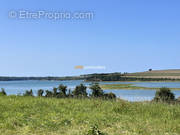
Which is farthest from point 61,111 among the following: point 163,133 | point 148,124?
point 163,133

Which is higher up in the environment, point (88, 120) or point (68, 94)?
point (88, 120)

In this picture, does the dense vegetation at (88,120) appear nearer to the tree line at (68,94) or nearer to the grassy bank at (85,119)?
the grassy bank at (85,119)

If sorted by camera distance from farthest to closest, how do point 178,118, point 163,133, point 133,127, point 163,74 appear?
point 163,74, point 178,118, point 133,127, point 163,133

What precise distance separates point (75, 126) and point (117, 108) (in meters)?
2.57

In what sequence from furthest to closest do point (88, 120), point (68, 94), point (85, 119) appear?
point (68, 94) → point (85, 119) → point (88, 120)

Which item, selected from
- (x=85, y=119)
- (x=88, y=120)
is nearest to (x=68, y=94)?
(x=85, y=119)

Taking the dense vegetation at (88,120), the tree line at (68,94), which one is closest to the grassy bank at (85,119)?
the dense vegetation at (88,120)

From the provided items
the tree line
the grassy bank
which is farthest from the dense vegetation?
the tree line

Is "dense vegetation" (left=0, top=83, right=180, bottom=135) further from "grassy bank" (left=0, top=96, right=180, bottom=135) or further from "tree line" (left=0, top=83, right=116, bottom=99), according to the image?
"tree line" (left=0, top=83, right=116, bottom=99)

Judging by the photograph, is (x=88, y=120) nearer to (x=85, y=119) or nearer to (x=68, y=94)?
(x=85, y=119)

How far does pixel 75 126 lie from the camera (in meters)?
5.63

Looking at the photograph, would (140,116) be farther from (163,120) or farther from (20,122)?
(20,122)

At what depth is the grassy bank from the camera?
17.4 feet

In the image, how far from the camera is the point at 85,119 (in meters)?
6.28
